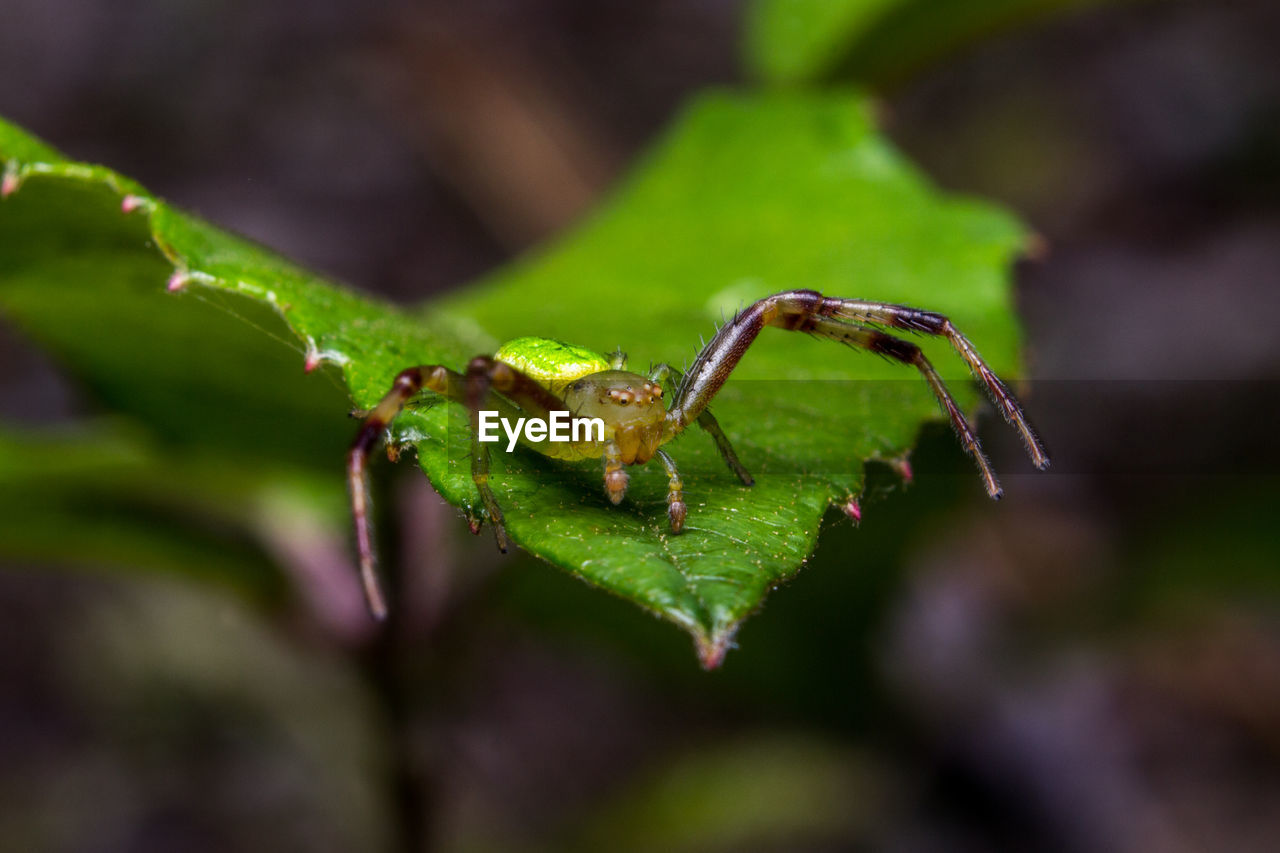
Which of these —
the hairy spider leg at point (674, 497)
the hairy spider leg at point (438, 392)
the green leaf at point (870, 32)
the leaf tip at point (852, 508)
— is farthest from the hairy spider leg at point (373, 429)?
the green leaf at point (870, 32)

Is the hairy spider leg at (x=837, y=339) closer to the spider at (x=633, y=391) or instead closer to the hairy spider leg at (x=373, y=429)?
the spider at (x=633, y=391)

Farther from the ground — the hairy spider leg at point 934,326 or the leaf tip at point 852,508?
the hairy spider leg at point 934,326

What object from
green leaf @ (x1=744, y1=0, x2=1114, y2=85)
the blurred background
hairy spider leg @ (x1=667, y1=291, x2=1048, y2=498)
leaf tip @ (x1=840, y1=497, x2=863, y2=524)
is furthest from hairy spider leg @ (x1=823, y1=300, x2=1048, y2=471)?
green leaf @ (x1=744, y1=0, x2=1114, y2=85)

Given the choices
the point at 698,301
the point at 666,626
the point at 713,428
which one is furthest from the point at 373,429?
the point at 666,626

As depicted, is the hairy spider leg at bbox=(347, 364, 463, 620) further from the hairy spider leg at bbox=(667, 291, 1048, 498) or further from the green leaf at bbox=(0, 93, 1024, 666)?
the hairy spider leg at bbox=(667, 291, 1048, 498)

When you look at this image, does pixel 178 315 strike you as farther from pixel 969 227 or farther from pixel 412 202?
pixel 412 202
